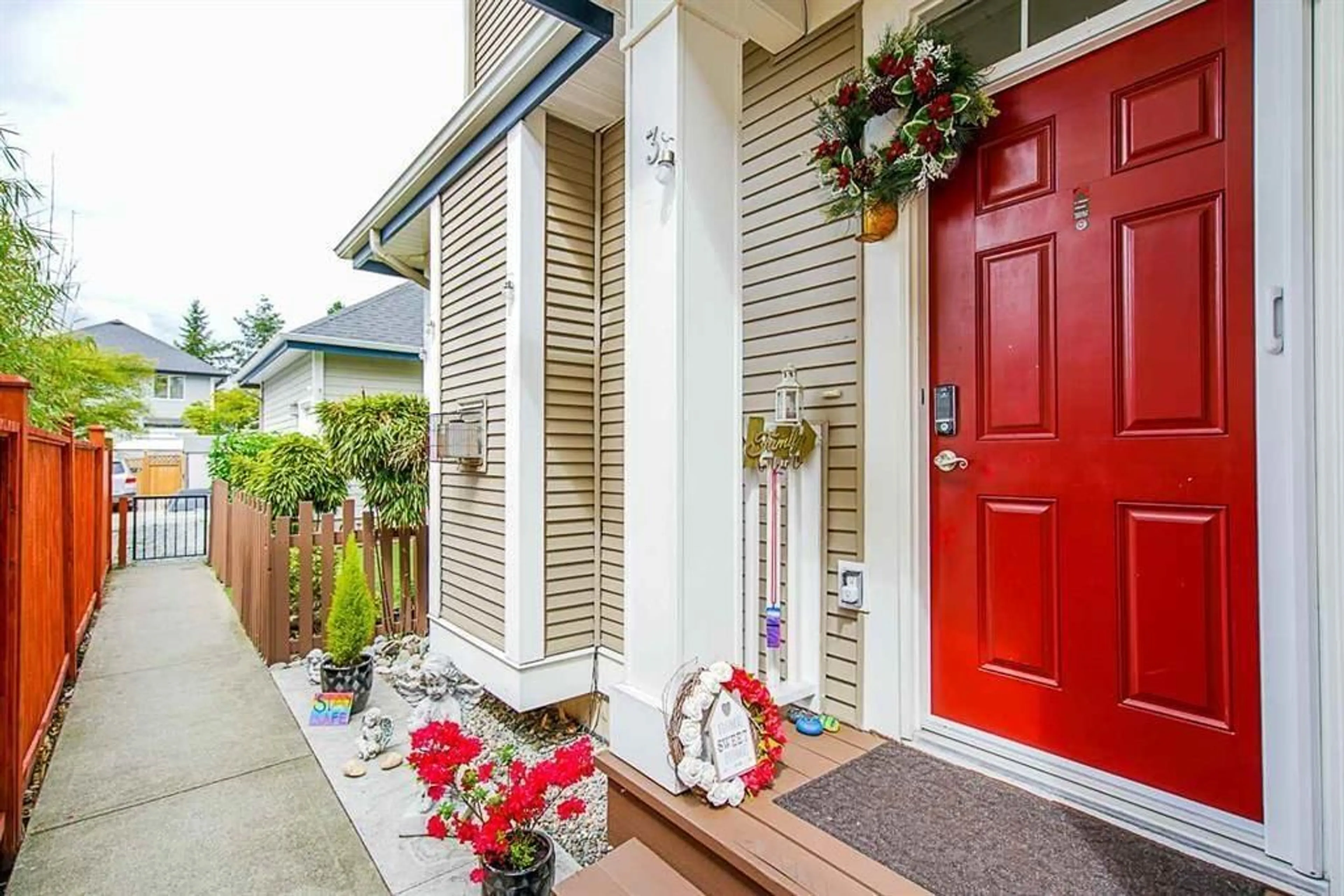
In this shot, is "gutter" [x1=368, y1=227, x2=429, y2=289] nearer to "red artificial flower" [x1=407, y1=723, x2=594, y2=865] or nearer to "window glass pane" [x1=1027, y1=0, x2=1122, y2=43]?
"red artificial flower" [x1=407, y1=723, x2=594, y2=865]

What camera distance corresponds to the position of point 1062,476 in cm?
178

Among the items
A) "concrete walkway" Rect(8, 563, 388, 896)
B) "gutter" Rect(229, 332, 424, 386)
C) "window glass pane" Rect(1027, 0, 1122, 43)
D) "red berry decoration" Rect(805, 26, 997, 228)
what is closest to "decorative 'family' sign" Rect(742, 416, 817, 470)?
"red berry decoration" Rect(805, 26, 997, 228)

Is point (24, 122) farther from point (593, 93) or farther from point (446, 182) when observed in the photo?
point (593, 93)

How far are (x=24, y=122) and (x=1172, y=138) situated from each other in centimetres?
657

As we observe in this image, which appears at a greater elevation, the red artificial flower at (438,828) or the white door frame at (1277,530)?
the white door frame at (1277,530)

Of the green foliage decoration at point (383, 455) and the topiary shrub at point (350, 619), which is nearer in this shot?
the topiary shrub at point (350, 619)

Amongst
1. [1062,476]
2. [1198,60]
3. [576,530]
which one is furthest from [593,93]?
[1062,476]

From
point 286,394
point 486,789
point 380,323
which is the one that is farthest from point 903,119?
point 286,394

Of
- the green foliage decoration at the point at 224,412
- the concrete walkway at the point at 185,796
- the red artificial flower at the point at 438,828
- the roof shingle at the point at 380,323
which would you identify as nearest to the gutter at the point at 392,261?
the roof shingle at the point at 380,323

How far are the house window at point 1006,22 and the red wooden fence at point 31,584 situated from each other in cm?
322

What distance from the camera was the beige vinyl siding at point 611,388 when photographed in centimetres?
343

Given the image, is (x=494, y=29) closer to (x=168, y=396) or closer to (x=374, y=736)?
(x=374, y=736)

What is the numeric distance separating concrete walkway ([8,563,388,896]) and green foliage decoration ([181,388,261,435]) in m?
14.9

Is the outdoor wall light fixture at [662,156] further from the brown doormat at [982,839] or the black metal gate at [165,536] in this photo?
the black metal gate at [165,536]
